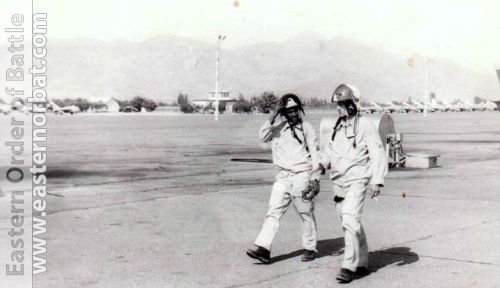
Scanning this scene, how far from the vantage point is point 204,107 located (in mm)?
110625

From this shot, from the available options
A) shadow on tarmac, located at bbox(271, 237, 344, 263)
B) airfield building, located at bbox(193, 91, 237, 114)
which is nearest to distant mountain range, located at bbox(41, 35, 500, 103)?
airfield building, located at bbox(193, 91, 237, 114)

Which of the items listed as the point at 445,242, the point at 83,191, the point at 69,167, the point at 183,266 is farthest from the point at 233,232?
the point at 69,167

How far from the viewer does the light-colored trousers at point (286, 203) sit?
7.27m

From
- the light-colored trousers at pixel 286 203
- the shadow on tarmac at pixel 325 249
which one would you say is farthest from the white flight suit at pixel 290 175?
the shadow on tarmac at pixel 325 249

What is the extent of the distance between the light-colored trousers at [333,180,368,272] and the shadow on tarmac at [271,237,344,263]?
95 cm

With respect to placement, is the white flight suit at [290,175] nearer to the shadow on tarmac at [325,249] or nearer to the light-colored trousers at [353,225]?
the shadow on tarmac at [325,249]

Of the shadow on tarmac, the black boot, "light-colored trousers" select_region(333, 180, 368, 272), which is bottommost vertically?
the shadow on tarmac

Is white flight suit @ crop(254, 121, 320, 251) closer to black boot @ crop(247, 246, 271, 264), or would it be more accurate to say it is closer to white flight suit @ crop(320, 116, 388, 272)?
black boot @ crop(247, 246, 271, 264)

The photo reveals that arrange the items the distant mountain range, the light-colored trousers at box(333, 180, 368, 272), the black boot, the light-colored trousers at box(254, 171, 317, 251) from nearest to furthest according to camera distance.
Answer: the light-colored trousers at box(333, 180, 368, 272) → the black boot → the light-colored trousers at box(254, 171, 317, 251) → the distant mountain range

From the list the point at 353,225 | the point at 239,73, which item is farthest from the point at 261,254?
the point at 239,73

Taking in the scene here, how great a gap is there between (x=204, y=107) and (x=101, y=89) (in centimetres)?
7269

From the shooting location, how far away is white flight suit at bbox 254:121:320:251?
729 cm

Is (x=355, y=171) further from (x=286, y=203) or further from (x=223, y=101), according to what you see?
(x=223, y=101)

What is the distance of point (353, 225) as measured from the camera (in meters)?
6.64
